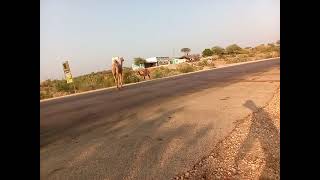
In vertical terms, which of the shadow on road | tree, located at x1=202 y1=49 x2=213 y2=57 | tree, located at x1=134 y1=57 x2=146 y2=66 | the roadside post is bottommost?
the shadow on road

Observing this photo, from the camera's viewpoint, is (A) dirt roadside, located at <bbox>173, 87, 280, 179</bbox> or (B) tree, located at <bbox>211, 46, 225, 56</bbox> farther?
(B) tree, located at <bbox>211, 46, 225, 56</bbox>

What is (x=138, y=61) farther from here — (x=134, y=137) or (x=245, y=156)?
(x=245, y=156)

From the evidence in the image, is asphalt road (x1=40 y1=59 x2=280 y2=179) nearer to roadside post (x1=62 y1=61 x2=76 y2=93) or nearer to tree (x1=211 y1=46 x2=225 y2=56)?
roadside post (x1=62 y1=61 x2=76 y2=93)

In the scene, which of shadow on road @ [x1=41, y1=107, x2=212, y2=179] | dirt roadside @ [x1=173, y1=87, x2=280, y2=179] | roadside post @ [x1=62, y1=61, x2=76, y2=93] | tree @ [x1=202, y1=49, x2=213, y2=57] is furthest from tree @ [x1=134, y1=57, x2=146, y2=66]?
dirt roadside @ [x1=173, y1=87, x2=280, y2=179]

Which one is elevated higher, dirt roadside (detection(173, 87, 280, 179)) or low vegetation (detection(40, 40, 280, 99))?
low vegetation (detection(40, 40, 280, 99))

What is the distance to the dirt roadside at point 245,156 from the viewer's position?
5.13 meters

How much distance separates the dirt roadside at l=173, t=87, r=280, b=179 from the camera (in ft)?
16.8

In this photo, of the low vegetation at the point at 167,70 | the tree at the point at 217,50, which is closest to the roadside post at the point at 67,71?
the low vegetation at the point at 167,70

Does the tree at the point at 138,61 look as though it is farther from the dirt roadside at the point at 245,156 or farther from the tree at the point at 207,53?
the dirt roadside at the point at 245,156

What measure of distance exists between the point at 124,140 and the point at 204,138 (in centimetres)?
157

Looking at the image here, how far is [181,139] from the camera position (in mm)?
7406

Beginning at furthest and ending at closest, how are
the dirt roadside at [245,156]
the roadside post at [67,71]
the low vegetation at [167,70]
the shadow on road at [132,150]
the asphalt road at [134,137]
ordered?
the low vegetation at [167,70], the roadside post at [67,71], the asphalt road at [134,137], the shadow on road at [132,150], the dirt roadside at [245,156]
